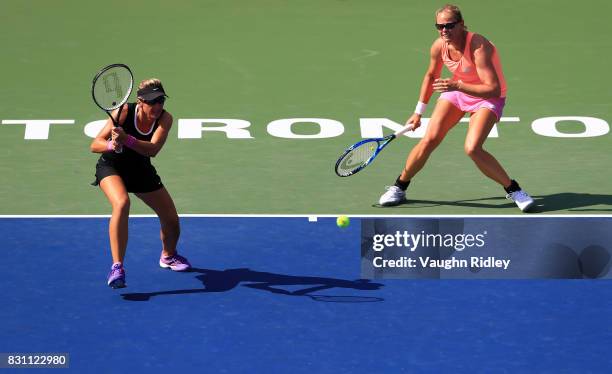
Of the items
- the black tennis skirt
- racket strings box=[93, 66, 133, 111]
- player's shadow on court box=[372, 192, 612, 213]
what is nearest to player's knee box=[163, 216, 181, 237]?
the black tennis skirt

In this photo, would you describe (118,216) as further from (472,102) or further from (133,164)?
(472,102)

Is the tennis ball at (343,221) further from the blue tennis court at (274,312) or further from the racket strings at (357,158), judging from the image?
the racket strings at (357,158)

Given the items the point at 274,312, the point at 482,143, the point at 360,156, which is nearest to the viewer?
the point at 274,312

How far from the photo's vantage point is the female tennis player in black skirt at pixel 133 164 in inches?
465

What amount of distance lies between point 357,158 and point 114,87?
3248 millimetres

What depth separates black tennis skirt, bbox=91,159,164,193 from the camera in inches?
478

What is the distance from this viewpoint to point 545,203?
14398 mm

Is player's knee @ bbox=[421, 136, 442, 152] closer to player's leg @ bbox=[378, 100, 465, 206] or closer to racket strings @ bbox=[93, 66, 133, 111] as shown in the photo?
player's leg @ bbox=[378, 100, 465, 206]

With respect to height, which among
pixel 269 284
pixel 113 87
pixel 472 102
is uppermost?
pixel 472 102

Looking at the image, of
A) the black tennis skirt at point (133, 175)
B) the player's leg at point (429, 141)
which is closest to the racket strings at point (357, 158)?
the player's leg at point (429, 141)

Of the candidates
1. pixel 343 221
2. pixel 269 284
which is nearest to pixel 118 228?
pixel 269 284

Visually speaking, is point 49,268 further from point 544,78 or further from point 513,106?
point 544,78

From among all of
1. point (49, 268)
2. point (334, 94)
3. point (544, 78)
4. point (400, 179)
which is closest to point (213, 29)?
point (334, 94)

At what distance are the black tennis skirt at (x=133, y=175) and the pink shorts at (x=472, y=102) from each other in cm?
345
